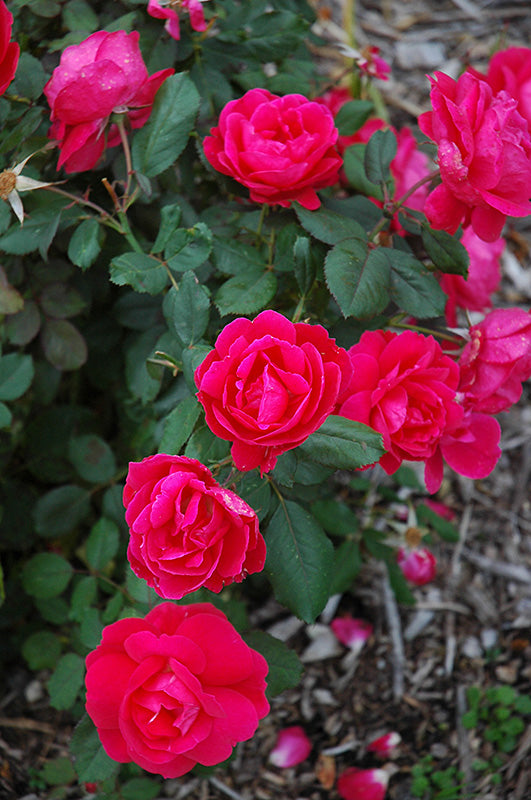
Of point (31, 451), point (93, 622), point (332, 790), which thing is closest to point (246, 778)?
point (332, 790)

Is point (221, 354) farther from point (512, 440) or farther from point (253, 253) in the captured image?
point (512, 440)

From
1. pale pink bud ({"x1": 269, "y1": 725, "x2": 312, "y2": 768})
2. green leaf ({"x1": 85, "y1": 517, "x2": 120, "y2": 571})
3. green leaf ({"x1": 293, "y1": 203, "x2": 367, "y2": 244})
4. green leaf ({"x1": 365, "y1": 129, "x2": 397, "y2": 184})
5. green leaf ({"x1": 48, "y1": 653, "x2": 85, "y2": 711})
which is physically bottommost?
pale pink bud ({"x1": 269, "y1": 725, "x2": 312, "y2": 768})

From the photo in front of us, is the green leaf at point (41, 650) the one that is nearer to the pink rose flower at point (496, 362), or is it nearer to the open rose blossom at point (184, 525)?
the open rose blossom at point (184, 525)

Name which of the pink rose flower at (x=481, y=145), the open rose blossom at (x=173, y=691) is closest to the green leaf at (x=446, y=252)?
the pink rose flower at (x=481, y=145)

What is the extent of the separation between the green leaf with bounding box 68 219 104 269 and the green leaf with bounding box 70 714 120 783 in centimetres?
69

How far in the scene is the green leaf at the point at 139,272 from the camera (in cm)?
97

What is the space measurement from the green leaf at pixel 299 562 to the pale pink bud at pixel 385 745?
721 millimetres

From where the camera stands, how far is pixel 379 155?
1059mm

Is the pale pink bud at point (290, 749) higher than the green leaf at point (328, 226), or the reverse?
the green leaf at point (328, 226)

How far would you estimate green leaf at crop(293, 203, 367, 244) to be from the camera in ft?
3.25

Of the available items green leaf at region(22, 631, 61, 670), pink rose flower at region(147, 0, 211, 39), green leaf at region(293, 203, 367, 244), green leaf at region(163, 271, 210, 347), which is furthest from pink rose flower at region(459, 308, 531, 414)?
green leaf at region(22, 631, 61, 670)

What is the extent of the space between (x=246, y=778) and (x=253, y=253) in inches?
44.7

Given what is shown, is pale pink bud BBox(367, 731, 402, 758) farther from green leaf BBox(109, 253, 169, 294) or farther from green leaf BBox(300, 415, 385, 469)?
green leaf BBox(109, 253, 169, 294)

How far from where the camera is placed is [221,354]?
75 centimetres
